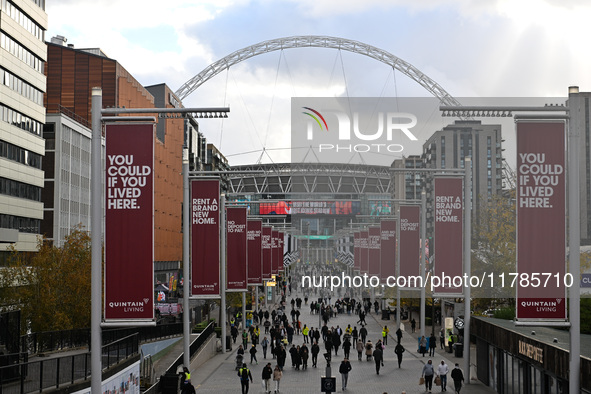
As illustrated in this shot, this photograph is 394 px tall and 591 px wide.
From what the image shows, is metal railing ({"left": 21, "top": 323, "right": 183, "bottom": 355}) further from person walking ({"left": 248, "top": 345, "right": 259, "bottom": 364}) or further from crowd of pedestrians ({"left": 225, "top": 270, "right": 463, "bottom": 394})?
person walking ({"left": 248, "top": 345, "right": 259, "bottom": 364})

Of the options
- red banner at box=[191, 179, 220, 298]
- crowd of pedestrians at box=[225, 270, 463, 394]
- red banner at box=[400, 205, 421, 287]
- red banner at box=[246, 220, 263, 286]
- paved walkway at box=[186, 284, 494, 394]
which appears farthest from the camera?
red banner at box=[246, 220, 263, 286]

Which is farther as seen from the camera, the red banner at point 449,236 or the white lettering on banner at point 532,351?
the red banner at point 449,236

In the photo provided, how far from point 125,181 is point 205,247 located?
18404mm

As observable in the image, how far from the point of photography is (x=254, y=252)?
189 feet

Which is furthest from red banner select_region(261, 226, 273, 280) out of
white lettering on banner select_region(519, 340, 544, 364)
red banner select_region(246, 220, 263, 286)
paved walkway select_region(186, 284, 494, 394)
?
white lettering on banner select_region(519, 340, 544, 364)

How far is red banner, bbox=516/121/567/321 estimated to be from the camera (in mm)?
20234

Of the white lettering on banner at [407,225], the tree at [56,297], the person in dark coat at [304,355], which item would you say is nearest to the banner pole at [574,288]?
the person in dark coat at [304,355]

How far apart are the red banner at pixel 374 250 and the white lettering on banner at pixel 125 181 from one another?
50.4 m

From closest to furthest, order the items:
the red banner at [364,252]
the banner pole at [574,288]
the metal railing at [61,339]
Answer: the banner pole at [574,288] → the metal railing at [61,339] → the red banner at [364,252]

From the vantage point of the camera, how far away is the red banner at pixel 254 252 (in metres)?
57.6

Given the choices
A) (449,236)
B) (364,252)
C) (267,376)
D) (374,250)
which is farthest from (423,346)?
(364,252)

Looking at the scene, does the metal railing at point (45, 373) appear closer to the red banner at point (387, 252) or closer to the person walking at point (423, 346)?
the person walking at point (423, 346)

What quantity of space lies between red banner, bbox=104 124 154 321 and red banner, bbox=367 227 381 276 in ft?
164

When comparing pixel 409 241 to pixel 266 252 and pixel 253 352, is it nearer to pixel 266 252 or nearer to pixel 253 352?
pixel 253 352
